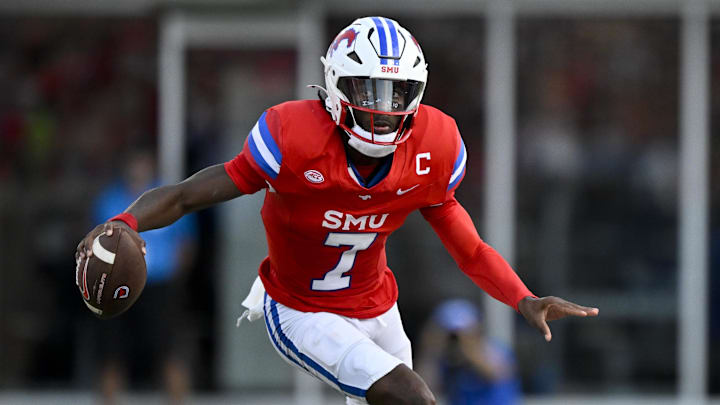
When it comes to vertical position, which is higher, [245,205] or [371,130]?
[371,130]

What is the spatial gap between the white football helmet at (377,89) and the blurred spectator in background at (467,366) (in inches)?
109

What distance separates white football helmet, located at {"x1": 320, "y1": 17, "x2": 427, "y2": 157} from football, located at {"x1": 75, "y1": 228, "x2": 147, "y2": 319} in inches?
38.3

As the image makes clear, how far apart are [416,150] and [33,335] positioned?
5.37 metres

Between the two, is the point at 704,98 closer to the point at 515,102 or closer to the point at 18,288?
the point at 515,102

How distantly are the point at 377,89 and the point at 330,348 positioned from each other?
1.08 meters

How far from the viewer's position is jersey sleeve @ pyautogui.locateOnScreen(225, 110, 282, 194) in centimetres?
448

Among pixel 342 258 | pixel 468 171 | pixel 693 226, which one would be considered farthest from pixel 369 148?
→ pixel 693 226

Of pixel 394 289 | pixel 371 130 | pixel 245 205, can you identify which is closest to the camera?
pixel 371 130

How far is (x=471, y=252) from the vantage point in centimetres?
489

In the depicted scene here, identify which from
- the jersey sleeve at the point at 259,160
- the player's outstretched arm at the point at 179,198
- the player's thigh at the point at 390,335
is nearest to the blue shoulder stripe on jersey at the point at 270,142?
the jersey sleeve at the point at 259,160

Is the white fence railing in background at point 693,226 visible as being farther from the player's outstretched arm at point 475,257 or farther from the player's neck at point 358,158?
the player's neck at point 358,158

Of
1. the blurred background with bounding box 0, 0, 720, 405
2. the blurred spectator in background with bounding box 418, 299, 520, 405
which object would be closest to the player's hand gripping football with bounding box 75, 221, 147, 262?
the blurred spectator in background with bounding box 418, 299, 520, 405

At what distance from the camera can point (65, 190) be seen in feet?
29.3

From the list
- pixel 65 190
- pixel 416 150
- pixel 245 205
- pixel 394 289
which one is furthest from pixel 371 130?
pixel 65 190
